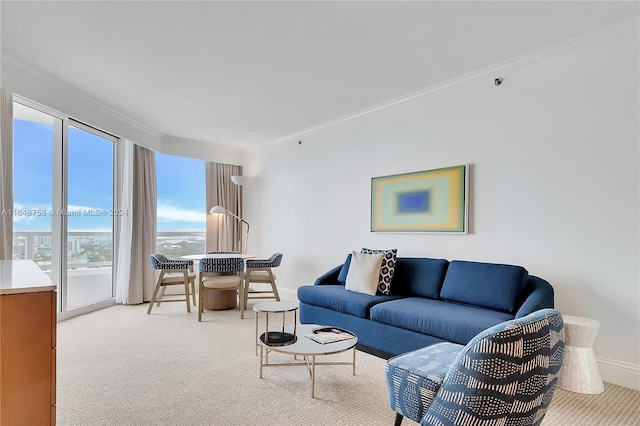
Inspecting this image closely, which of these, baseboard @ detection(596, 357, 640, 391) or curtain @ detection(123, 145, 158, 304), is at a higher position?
curtain @ detection(123, 145, 158, 304)

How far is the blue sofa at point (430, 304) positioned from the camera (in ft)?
8.71

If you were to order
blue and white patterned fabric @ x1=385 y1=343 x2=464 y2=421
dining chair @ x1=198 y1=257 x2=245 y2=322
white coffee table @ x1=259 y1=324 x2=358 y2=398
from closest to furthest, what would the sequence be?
blue and white patterned fabric @ x1=385 y1=343 x2=464 y2=421
white coffee table @ x1=259 y1=324 x2=358 y2=398
dining chair @ x1=198 y1=257 x2=245 y2=322

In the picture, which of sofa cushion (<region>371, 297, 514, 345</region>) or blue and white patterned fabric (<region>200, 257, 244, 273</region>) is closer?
sofa cushion (<region>371, 297, 514, 345</region>)

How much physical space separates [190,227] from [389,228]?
3.76m

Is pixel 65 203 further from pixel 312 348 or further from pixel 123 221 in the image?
pixel 312 348

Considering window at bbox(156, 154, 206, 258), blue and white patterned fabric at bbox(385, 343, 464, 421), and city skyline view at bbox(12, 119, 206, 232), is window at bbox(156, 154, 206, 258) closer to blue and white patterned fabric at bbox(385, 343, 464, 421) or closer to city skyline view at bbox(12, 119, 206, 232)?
city skyline view at bbox(12, 119, 206, 232)

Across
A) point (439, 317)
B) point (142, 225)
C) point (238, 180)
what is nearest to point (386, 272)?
point (439, 317)

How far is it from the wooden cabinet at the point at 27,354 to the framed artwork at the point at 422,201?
321cm

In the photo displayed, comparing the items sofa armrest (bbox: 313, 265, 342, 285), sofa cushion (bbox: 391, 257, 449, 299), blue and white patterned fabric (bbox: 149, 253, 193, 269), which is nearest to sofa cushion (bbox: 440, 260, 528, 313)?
sofa cushion (bbox: 391, 257, 449, 299)

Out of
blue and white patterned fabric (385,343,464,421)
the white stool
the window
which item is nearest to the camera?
blue and white patterned fabric (385,343,464,421)

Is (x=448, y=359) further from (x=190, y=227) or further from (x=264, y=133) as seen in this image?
(x=190, y=227)

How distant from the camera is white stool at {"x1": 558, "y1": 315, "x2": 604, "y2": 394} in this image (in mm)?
2471

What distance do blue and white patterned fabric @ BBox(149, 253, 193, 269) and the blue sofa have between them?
194 cm

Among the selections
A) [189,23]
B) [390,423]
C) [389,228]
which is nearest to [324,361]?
[390,423]
